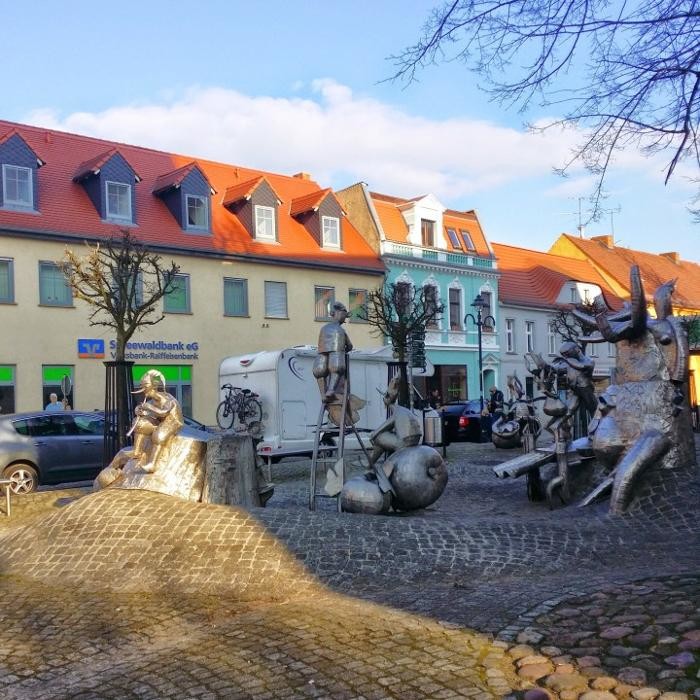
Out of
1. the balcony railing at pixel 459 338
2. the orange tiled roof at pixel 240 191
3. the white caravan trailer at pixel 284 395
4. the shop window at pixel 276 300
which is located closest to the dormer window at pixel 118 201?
the orange tiled roof at pixel 240 191

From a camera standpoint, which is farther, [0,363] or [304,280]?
[304,280]

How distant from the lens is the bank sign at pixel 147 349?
1037 inches

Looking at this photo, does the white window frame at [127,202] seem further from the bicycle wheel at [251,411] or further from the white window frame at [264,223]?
the bicycle wheel at [251,411]

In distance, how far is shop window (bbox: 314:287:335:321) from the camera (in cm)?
3259

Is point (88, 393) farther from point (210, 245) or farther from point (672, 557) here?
point (672, 557)

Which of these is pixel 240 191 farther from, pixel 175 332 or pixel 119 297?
pixel 119 297

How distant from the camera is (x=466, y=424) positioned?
25.7 meters

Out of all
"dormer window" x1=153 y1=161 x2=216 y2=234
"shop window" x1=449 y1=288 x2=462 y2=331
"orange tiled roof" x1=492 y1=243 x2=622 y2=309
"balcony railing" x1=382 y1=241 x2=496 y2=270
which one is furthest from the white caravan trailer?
"orange tiled roof" x1=492 y1=243 x2=622 y2=309

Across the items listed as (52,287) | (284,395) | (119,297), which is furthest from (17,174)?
(284,395)

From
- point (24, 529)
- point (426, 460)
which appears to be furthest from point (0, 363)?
point (426, 460)

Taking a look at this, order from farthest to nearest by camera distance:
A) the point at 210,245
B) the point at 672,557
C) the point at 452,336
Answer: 1. the point at 452,336
2. the point at 210,245
3. the point at 672,557

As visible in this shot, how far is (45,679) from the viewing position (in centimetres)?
502

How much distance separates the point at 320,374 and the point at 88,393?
1836 centimetres

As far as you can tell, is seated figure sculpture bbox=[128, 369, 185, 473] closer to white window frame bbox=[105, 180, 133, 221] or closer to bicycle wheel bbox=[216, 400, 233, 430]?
bicycle wheel bbox=[216, 400, 233, 430]
